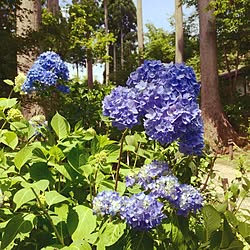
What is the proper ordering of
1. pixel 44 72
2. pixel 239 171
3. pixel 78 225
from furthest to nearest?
pixel 239 171 < pixel 44 72 < pixel 78 225

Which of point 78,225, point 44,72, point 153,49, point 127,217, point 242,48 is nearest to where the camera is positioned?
point 127,217

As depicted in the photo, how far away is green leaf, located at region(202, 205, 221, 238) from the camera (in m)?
1.17

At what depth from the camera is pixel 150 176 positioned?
1.15m

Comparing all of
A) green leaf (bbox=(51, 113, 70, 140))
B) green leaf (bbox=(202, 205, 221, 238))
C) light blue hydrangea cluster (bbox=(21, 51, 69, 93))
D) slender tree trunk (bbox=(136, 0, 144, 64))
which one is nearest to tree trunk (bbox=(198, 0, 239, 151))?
slender tree trunk (bbox=(136, 0, 144, 64))

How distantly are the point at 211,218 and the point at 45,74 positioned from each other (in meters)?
0.82

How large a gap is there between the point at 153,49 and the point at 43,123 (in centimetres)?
2092

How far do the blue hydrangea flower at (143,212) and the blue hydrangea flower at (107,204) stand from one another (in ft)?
0.11

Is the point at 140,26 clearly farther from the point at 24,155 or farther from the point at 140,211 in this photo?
the point at 140,211

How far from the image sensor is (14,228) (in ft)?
3.78

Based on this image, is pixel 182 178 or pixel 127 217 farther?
pixel 182 178

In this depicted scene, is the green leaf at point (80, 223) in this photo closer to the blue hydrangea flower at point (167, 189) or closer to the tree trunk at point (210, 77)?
the blue hydrangea flower at point (167, 189)

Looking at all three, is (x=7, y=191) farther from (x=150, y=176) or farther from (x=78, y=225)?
(x=150, y=176)

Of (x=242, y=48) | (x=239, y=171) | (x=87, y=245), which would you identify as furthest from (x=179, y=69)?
(x=242, y=48)

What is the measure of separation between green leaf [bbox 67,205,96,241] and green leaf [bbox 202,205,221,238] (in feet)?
1.07
